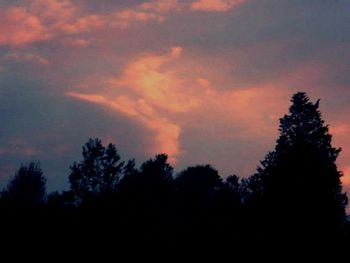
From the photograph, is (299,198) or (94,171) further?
(94,171)

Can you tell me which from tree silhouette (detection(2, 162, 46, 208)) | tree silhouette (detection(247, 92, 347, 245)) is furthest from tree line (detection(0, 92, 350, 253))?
tree silhouette (detection(2, 162, 46, 208))

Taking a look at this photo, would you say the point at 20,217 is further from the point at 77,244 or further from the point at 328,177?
the point at 328,177

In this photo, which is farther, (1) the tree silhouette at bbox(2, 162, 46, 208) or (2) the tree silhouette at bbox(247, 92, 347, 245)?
(1) the tree silhouette at bbox(2, 162, 46, 208)

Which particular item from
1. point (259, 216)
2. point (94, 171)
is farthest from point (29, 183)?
point (259, 216)

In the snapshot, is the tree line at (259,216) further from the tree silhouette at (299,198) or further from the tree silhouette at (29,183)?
the tree silhouette at (29,183)

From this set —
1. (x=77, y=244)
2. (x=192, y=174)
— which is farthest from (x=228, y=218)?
(x=192, y=174)

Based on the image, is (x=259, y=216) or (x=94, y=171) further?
(x=94, y=171)

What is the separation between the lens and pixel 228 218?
114ft

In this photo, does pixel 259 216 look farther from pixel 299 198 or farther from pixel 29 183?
pixel 29 183

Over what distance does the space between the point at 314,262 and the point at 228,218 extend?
28.2 feet

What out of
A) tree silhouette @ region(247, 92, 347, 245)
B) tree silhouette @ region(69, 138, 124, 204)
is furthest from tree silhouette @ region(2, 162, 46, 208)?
tree silhouette @ region(247, 92, 347, 245)

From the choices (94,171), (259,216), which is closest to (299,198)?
(259,216)

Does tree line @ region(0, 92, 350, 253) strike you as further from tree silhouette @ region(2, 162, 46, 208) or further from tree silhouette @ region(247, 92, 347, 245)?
tree silhouette @ region(2, 162, 46, 208)

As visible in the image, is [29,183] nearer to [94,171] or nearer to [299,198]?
[94,171]
